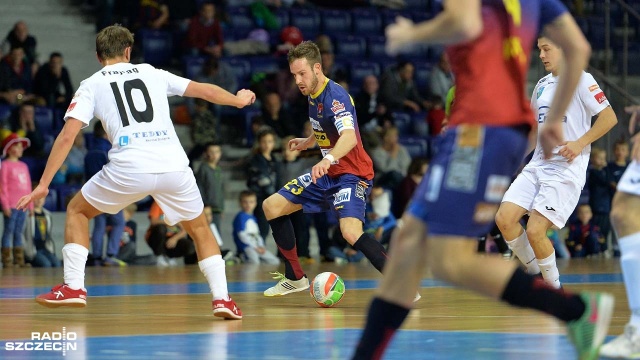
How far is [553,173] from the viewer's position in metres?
8.95

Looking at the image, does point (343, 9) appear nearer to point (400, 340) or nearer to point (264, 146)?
point (264, 146)

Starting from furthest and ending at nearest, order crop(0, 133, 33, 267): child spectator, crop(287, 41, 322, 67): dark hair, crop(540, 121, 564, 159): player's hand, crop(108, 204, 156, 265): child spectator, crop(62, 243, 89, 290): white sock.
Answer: crop(108, 204, 156, 265): child spectator → crop(0, 133, 33, 267): child spectator → crop(287, 41, 322, 67): dark hair → crop(62, 243, 89, 290): white sock → crop(540, 121, 564, 159): player's hand

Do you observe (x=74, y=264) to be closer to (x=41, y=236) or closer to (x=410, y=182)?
(x=41, y=236)

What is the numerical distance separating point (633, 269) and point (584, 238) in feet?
42.8

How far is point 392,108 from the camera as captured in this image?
1959cm

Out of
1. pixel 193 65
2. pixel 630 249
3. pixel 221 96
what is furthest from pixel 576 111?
pixel 193 65

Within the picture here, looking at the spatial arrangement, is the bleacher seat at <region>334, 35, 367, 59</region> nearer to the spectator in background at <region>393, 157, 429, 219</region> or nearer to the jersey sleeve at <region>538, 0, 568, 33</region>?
the spectator in background at <region>393, 157, 429, 219</region>

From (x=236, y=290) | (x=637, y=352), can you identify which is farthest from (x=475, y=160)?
(x=236, y=290)

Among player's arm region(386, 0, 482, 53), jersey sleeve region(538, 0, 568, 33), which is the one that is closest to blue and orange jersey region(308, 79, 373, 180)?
jersey sleeve region(538, 0, 568, 33)

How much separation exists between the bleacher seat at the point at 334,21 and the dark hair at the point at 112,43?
13.7m

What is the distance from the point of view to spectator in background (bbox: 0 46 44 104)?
17.5 metres

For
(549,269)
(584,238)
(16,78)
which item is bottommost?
(584,238)

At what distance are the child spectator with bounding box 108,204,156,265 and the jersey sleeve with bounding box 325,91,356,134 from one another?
7.82 m

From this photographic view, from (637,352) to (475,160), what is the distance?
1.58 m
